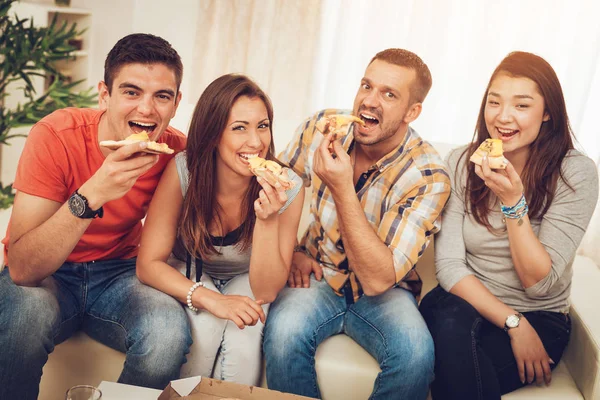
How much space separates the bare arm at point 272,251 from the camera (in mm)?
2055

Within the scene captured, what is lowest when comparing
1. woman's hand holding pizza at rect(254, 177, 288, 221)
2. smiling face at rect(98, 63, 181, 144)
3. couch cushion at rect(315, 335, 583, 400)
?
couch cushion at rect(315, 335, 583, 400)

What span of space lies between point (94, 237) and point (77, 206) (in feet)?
1.02

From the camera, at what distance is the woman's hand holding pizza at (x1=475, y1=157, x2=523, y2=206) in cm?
200

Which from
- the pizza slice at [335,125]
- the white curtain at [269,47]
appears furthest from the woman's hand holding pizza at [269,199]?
the white curtain at [269,47]

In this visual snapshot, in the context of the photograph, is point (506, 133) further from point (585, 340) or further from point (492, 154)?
point (585, 340)

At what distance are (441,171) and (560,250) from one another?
45 cm

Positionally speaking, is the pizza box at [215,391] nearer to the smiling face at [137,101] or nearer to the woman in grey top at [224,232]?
the woman in grey top at [224,232]

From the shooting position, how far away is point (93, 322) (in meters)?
2.06

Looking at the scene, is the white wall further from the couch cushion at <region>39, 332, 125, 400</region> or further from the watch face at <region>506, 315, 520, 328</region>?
the watch face at <region>506, 315, 520, 328</region>

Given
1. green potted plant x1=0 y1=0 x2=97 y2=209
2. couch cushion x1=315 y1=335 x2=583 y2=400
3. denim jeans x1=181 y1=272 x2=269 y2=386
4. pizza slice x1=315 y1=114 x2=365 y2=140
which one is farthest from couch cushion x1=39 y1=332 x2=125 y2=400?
green potted plant x1=0 y1=0 x2=97 y2=209

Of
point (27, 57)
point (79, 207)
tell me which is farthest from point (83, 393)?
point (27, 57)

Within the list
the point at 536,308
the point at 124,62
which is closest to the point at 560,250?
the point at 536,308

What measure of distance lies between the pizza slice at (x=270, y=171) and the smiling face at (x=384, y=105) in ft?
1.35

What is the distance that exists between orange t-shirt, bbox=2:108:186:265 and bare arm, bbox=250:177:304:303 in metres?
0.43
